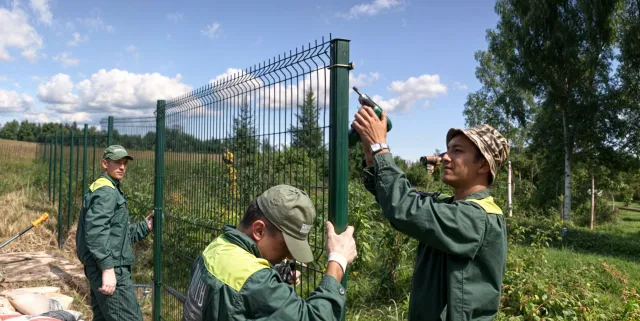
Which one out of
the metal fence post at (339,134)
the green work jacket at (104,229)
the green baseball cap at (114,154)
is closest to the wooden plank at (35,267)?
the green work jacket at (104,229)

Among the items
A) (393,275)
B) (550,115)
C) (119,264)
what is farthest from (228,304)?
(550,115)

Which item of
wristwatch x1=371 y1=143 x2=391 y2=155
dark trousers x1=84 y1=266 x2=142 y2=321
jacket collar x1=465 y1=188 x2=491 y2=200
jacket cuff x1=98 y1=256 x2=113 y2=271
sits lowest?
dark trousers x1=84 y1=266 x2=142 y2=321

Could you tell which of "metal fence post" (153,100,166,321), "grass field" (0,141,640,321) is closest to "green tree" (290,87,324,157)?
"metal fence post" (153,100,166,321)

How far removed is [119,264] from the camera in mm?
4027

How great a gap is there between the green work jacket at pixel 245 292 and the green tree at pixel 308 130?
3.31 ft

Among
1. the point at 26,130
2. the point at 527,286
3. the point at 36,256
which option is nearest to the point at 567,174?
the point at 527,286

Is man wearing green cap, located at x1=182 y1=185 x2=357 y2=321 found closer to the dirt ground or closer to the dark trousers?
the dark trousers

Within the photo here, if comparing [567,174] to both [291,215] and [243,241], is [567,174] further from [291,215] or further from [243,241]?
[243,241]

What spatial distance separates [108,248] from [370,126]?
9.35ft

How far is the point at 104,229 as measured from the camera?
12.6 ft

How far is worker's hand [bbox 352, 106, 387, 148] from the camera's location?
2.01 m

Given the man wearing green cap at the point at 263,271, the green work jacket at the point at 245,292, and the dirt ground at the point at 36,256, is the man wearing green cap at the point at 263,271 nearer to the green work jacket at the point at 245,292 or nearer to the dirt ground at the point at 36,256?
the green work jacket at the point at 245,292

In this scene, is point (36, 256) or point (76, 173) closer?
point (36, 256)

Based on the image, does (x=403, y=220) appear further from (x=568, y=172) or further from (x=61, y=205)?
(x=568, y=172)
